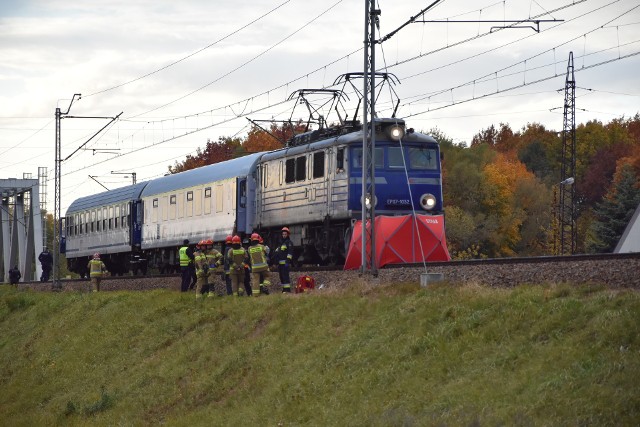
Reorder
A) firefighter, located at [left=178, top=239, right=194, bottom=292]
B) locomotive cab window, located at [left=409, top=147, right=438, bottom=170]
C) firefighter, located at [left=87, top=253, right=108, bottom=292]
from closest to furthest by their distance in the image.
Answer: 1. locomotive cab window, located at [left=409, top=147, right=438, bottom=170]
2. firefighter, located at [left=178, top=239, right=194, bottom=292]
3. firefighter, located at [left=87, top=253, right=108, bottom=292]

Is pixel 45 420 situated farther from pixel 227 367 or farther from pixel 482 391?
pixel 482 391

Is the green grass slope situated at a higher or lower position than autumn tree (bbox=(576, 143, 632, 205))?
lower

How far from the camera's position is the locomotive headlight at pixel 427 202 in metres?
34.7

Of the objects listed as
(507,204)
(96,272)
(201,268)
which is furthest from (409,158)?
(507,204)

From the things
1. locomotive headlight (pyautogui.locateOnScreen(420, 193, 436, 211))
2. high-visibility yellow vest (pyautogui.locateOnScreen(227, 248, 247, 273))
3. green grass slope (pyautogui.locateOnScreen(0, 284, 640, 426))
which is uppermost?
locomotive headlight (pyautogui.locateOnScreen(420, 193, 436, 211))

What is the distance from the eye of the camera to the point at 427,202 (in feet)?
114

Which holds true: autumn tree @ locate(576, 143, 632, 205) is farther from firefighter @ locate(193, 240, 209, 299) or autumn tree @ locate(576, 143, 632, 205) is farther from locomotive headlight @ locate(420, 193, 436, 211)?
firefighter @ locate(193, 240, 209, 299)

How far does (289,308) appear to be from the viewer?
91.4 ft

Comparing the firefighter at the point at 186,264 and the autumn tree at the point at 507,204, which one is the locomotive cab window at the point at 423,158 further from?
the autumn tree at the point at 507,204

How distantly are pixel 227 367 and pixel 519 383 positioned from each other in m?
10.4

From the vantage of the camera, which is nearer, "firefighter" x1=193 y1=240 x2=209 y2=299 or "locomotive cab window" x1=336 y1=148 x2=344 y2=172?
"firefighter" x1=193 y1=240 x2=209 y2=299

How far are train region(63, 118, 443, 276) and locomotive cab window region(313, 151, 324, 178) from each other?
29mm

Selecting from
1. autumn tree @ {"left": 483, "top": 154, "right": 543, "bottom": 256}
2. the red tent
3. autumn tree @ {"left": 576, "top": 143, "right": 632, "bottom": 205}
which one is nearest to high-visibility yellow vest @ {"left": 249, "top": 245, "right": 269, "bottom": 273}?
the red tent

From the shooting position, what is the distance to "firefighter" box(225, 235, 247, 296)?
3222 centimetres
